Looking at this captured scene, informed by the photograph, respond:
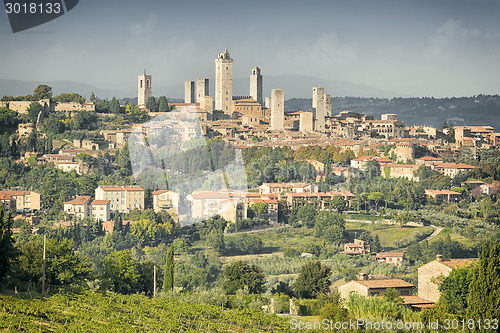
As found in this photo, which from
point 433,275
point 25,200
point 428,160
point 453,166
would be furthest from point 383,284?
point 428,160

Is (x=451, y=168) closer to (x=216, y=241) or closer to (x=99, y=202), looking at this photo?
(x=216, y=241)

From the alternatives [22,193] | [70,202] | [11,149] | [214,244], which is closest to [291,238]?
[214,244]

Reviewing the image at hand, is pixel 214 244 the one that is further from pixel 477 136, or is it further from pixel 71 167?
pixel 477 136

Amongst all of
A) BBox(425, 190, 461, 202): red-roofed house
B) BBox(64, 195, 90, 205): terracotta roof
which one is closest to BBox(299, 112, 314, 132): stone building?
BBox(425, 190, 461, 202): red-roofed house

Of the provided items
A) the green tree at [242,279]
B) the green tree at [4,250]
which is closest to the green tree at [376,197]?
the green tree at [242,279]

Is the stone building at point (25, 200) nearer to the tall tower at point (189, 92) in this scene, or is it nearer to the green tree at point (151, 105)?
the green tree at point (151, 105)

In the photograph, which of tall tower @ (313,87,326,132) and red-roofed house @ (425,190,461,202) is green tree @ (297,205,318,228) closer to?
red-roofed house @ (425,190,461,202)
